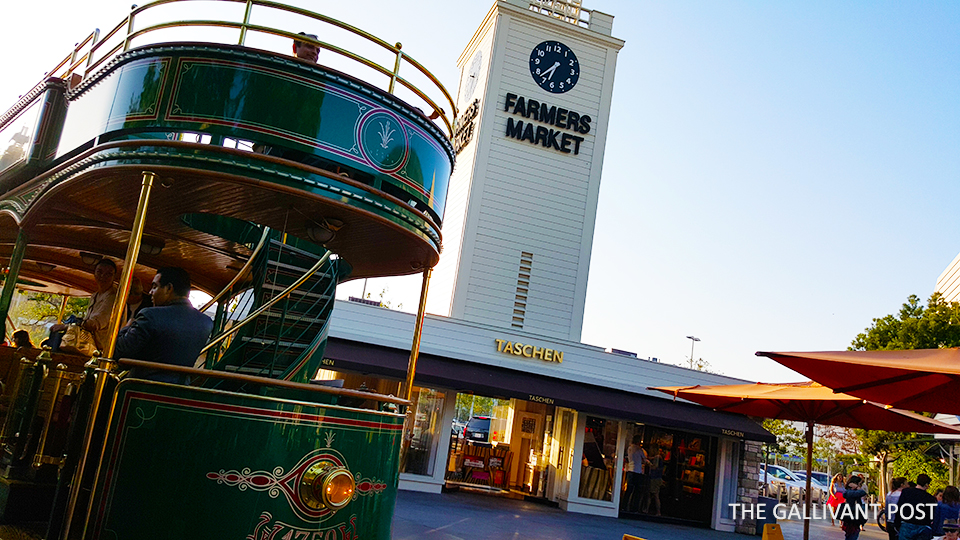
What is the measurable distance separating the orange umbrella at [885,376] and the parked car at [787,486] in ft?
56.6

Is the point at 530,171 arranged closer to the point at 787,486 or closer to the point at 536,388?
the point at 536,388

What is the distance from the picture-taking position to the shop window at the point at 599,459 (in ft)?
51.7

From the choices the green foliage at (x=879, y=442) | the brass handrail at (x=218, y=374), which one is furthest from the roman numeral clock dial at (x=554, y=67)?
the green foliage at (x=879, y=442)

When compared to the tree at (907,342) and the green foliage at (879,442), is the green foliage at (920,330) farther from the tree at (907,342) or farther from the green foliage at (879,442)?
the green foliage at (879,442)

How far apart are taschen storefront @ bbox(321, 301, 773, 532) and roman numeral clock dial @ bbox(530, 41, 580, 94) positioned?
7.12m

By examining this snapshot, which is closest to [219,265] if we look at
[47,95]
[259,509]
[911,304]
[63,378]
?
[47,95]

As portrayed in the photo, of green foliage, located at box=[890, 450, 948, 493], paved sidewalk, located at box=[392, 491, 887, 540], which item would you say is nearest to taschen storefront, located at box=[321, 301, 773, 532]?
paved sidewalk, located at box=[392, 491, 887, 540]

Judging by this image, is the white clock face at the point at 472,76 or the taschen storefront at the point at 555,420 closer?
the taschen storefront at the point at 555,420

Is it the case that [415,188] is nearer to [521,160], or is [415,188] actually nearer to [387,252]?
[387,252]

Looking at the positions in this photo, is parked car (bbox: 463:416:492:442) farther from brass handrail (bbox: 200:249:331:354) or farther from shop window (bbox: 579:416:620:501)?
brass handrail (bbox: 200:249:331:354)

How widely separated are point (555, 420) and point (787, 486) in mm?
14827

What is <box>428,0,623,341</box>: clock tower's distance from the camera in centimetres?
1736

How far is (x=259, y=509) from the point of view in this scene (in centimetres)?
428

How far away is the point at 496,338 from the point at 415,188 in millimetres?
10200
